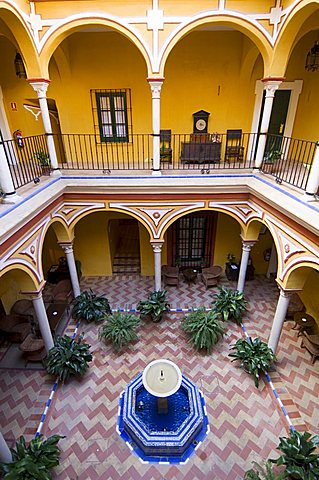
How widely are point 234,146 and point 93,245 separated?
597 centimetres

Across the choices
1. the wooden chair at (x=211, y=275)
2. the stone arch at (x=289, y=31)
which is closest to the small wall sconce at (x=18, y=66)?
the stone arch at (x=289, y=31)

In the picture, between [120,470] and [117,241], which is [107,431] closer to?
[120,470]

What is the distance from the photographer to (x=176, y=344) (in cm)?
773

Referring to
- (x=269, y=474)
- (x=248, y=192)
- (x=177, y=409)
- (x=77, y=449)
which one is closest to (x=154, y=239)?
(x=248, y=192)

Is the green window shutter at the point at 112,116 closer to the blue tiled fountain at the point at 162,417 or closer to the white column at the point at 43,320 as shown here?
the white column at the point at 43,320

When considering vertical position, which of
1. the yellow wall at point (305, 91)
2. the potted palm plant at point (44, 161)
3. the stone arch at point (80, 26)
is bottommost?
the potted palm plant at point (44, 161)

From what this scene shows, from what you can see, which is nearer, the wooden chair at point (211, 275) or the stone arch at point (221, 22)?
the stone arch at point (221, 22)

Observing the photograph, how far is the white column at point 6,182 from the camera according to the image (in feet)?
17.8

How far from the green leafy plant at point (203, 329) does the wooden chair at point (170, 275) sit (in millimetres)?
2034

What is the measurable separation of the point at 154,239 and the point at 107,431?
4749 millimetres

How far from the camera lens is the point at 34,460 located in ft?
16.0

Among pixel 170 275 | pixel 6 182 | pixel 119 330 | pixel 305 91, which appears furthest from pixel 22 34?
pixel 305 91

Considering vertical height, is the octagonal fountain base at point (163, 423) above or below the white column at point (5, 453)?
below

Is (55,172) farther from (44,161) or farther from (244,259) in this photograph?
(244,259)
